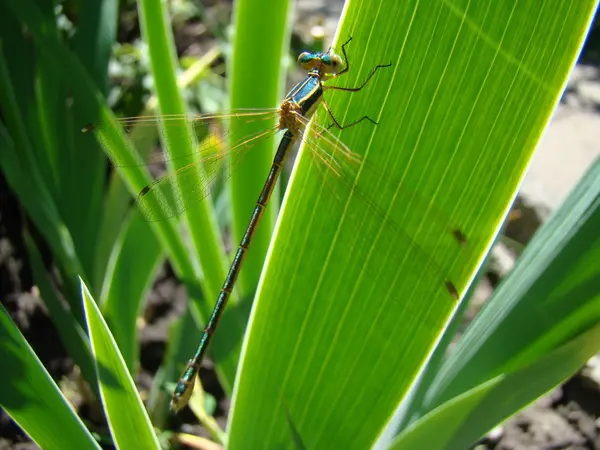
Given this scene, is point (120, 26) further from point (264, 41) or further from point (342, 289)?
point (342, 289)

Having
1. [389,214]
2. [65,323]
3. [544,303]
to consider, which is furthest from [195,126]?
[544,303]

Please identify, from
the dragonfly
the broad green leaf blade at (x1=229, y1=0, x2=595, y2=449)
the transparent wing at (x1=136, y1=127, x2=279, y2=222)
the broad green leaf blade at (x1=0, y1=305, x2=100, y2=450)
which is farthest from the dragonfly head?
the broad green leaf blade at (x1=0, y1=305, x2=100, y2=450)

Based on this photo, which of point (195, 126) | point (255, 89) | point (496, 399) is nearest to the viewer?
point (496, 399)

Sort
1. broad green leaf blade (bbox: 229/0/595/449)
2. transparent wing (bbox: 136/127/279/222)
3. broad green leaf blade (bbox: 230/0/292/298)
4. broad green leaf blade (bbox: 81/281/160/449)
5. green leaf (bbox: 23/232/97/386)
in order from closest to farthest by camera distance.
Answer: broad green leaf blade (bbox: 229/0/595/449) < broad green leaf blade (bbox: 81/281/160/449) < broad green leaf blade (bbox: 230/0/292/298) < transparent wing (bbox: 136/127/279/222) < green leaf (bbox: 23/232/97/386)

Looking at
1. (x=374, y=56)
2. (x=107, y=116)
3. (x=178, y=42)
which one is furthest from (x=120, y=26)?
(x=374, y=56)

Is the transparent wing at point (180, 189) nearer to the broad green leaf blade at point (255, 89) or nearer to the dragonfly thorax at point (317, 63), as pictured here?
the broad green leaf blade at point (255, 89)

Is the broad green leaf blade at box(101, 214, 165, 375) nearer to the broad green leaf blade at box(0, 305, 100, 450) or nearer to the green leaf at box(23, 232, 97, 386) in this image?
the green leaf at box(23, 232, 97, 386)

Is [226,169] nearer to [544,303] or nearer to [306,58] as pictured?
[306,58]
